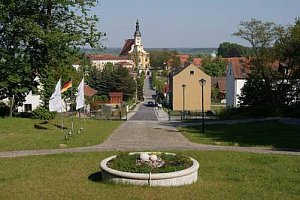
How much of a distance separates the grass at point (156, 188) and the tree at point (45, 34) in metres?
16.1

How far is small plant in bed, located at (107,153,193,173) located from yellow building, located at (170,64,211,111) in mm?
67027

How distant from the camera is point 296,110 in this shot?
4062 centimetres

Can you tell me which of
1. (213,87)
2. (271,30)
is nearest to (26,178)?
(271,30)

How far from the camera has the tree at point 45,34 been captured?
98.8 ft

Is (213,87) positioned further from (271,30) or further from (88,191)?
(88,191)

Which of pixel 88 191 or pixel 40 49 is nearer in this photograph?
pixel 88 191

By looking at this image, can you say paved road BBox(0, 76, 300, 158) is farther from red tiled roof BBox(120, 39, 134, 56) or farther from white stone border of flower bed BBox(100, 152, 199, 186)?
red tiled roof BBox(120, 39, 134, 56)

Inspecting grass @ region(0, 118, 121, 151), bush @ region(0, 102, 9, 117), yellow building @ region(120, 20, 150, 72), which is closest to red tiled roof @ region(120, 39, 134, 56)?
yellow building @ region(120, 20, 150, 72)

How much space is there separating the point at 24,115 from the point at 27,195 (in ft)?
81.4

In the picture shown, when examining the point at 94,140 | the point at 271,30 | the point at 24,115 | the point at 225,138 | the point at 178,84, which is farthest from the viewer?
the point at 178,84

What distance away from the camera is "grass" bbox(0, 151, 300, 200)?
32.6 ft

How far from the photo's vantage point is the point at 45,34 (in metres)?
30.4

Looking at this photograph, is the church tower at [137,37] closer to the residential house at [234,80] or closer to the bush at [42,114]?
the residential house at [234,80]

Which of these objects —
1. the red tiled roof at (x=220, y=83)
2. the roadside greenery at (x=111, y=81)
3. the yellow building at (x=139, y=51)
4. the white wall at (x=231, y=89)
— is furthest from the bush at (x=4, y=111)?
the yellow building at (x=139, y=51)
